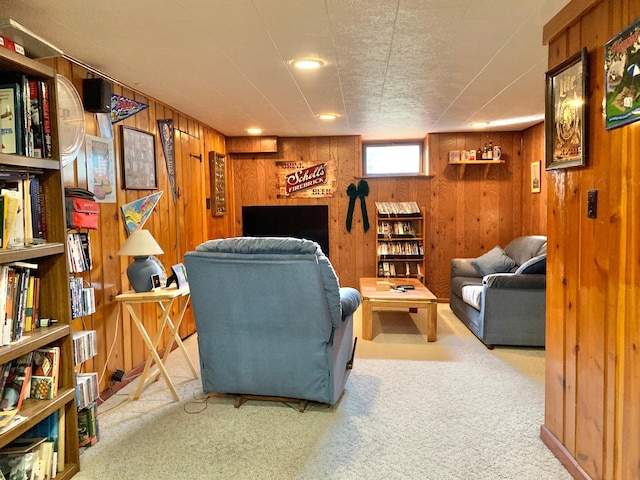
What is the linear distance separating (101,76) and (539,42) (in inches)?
112

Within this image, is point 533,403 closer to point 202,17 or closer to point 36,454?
point 36,454

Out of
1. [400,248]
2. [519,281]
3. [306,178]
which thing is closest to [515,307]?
[519,281]

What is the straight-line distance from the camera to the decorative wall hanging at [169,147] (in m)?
3.73

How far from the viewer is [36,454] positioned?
6.16 feet

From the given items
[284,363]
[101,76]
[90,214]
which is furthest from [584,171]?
[101,76]

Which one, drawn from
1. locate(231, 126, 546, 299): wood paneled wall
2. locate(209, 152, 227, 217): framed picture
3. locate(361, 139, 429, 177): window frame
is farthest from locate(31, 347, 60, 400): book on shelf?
locate(361, 139, 429, 177): window frame

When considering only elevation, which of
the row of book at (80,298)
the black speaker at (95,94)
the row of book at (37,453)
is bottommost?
the row of book at (37,453)

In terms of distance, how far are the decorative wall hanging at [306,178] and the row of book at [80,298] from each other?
3.69 m

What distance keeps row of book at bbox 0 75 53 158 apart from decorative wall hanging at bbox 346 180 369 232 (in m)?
4.25

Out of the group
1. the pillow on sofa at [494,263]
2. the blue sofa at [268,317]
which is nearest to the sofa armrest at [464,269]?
the pillow on sofa at [494,263]

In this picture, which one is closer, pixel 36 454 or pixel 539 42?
pixel 36 454

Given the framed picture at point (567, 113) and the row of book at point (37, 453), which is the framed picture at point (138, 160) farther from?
the framed picture at point (567, 113)

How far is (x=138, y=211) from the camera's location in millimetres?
3309

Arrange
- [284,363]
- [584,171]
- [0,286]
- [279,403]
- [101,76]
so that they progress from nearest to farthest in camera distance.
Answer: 1. [0,286]
2. [584,171]
3. [284,363]
4. [279,403]
5. [101,76]
